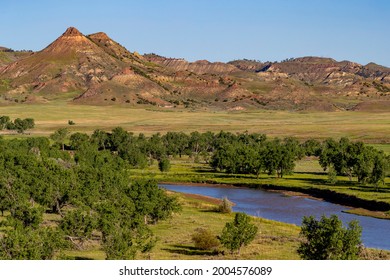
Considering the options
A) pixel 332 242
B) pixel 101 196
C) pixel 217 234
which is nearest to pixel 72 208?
pixel 101 196

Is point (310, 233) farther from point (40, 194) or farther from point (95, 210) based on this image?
point (40, 194)

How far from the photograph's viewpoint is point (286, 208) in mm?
92188

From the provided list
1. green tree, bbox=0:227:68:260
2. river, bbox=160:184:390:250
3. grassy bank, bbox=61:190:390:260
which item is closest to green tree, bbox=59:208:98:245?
grassy bank, bbox=61:190:390:260

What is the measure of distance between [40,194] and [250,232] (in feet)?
97.0

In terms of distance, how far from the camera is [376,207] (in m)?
87.8

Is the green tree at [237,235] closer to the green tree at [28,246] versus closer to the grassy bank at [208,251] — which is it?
the grassy bank at [208,251]

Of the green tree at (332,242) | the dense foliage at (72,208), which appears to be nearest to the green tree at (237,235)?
the dense foliage at (72,208)

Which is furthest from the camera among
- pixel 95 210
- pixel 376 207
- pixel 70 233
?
pixel 376 207

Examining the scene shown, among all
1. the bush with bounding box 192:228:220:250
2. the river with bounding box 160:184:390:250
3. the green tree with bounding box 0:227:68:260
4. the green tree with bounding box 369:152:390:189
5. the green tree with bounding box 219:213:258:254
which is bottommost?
the river with bounding box 160:184:390:250

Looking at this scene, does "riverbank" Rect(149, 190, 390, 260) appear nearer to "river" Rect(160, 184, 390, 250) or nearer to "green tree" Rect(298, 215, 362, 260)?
"green tree" Rect(298, 215, 362, 260)

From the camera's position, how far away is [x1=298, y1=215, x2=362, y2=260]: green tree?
47031mm

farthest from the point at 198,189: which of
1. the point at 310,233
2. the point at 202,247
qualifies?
the point at 310,233

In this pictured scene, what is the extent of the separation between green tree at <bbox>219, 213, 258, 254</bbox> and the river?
15.5m

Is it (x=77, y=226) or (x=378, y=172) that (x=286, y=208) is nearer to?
(x=378, y=172)
